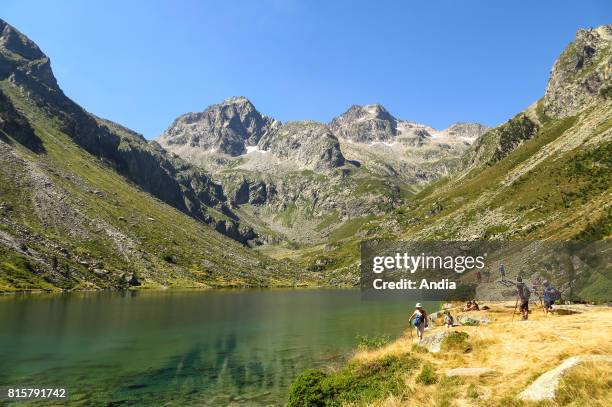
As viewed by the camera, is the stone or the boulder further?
the stone

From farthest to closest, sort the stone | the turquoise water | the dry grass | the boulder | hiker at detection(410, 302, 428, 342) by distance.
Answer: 1. hiker at detection(410, 302, 428, 342)
2. the turquoise water
3. the stone
4. the boulder
5. the dry grass

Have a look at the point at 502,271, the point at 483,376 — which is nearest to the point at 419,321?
the point at 483,376

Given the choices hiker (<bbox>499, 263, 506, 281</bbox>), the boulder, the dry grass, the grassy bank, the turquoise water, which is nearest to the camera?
the dry grass

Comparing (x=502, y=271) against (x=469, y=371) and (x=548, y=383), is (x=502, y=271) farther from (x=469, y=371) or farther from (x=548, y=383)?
(x=548, y=383)

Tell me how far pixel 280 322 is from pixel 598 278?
176ft

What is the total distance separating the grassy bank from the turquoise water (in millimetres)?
10176

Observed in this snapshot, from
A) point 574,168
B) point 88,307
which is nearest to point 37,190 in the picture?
point 88,307

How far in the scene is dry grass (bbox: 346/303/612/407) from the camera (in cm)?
1541

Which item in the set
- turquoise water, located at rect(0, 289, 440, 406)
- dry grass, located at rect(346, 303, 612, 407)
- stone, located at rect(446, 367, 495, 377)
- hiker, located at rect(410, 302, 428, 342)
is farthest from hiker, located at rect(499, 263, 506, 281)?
stone, located at rect(446, 367, 495, 377)

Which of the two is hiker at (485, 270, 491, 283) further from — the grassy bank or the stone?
the stone

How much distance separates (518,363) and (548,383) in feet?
18.6

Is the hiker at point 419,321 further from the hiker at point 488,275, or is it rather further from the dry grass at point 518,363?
the hiker at point 488,275

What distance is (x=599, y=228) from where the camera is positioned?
112438 millimetres

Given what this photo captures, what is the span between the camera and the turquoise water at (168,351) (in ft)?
112
